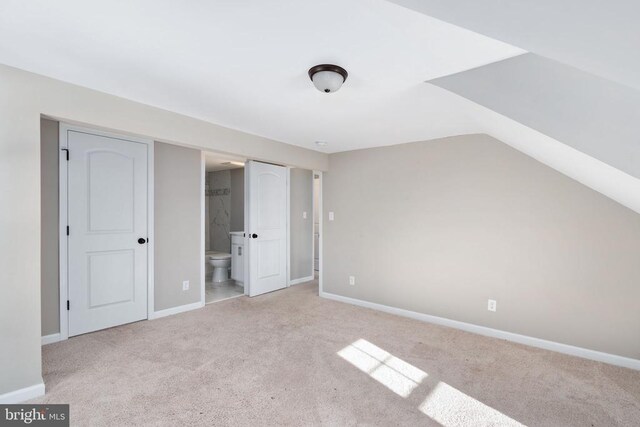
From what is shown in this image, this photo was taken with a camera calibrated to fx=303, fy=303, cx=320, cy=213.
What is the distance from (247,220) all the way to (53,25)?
3.15 m

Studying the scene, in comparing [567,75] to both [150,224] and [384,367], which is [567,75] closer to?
[384,367]

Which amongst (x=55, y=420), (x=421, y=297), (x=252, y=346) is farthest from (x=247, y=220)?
(x=55, y=420)

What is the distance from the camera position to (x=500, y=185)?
10.3 ft

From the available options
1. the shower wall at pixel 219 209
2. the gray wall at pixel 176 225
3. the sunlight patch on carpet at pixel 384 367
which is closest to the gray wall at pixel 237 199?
the shower wall at pixel 219 209

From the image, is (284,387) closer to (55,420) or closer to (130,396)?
(130,396)

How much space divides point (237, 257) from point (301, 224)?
48.4 inches

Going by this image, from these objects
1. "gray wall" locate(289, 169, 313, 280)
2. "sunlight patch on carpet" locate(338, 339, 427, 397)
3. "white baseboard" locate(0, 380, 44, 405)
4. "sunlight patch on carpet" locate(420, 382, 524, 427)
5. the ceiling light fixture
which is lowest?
"sunlight patch on carpet" locate(420, 382, 524, 427)

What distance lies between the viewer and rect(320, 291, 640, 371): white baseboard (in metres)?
2.59

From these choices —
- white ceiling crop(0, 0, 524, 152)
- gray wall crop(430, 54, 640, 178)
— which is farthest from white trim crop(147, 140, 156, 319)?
gray wall crop(430, 54, 640, 178)

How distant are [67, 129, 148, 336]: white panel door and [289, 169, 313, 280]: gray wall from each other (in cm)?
234

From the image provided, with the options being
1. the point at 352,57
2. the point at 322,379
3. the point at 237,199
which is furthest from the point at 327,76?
the point at 237,199

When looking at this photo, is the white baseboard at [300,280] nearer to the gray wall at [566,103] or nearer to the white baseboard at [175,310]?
the white baseboard at [175,310]

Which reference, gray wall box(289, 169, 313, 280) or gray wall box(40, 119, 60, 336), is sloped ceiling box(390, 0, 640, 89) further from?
gray wall box(289, 169, 313, 280)

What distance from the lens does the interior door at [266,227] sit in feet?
14.6
